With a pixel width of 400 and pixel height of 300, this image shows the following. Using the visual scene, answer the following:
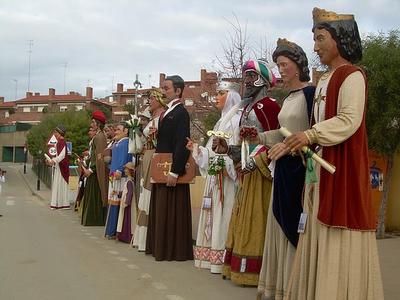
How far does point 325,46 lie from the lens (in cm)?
358

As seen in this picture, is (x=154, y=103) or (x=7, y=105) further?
(x=7, y=105)

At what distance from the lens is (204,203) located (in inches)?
246

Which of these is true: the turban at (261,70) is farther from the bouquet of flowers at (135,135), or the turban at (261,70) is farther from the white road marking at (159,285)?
the bouquet of flowers at (135,135)

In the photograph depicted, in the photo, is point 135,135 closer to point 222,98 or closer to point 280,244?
point 222,98

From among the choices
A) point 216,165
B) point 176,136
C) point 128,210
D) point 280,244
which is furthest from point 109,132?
point 280,244

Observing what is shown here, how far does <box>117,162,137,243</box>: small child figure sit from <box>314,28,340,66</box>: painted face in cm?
539

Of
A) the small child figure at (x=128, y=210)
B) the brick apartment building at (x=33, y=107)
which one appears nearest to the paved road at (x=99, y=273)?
the small child figure at (x=128, y=210)

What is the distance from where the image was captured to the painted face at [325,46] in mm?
3557

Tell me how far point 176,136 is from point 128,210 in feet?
7.18

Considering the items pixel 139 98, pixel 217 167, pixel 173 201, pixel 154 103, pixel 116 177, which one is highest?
pixel 139 98

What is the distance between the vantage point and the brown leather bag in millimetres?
6898

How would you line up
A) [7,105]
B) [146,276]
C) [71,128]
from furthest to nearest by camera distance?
[7,105] < [71,128] < [146,276]

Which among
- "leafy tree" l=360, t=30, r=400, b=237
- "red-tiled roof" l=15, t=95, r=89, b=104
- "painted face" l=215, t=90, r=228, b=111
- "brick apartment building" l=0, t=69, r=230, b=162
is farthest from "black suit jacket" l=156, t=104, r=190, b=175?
"red-tiled roof" l=15, t=95, r=89, b=104

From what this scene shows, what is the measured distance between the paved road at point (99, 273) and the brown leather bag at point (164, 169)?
3.48 feet
